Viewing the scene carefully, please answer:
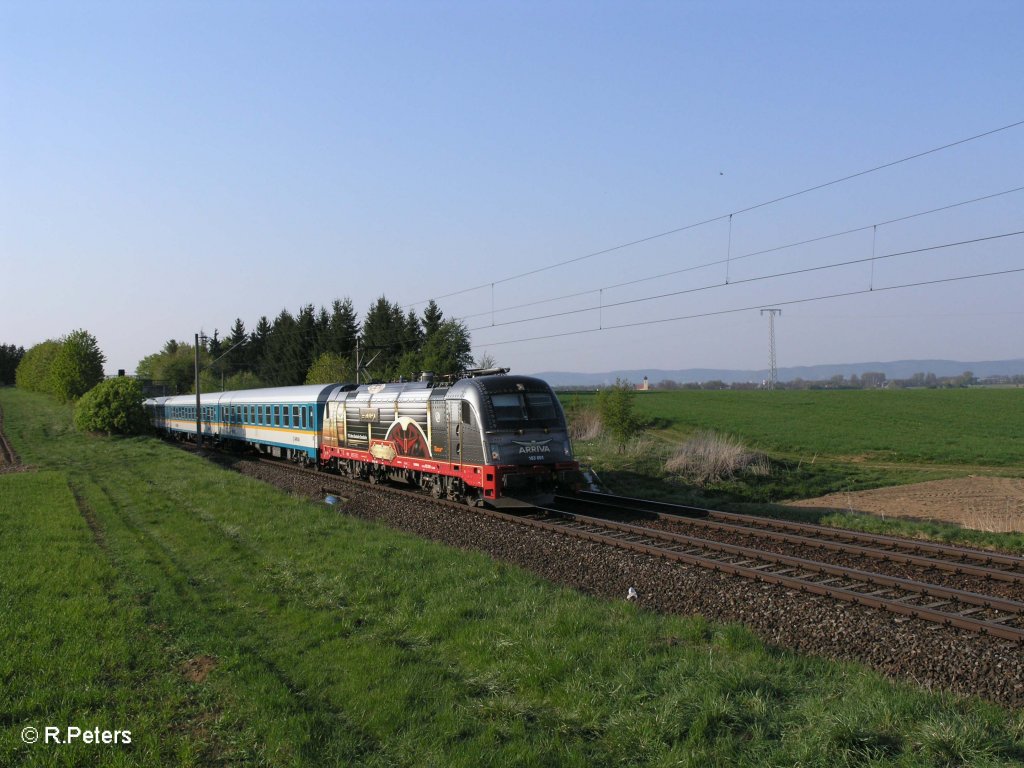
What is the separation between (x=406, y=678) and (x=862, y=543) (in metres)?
9.77

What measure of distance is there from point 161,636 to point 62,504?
11617mm

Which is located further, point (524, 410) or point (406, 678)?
point (524, 410)

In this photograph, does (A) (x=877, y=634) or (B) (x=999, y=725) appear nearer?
(B) (x=999, y=725)

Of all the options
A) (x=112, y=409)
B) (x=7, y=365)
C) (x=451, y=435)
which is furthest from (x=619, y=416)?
(x=7, y=365)

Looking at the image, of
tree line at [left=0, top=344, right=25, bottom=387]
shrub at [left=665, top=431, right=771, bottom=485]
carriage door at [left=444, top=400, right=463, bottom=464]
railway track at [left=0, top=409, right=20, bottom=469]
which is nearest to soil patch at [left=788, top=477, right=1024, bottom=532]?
shrub at [left=665, top=431, right=771, bottom=485]

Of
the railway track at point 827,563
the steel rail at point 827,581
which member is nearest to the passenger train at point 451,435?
the railway track at point 827,563

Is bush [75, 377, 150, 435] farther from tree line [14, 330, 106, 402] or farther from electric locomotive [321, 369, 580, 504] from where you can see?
electric locomotive [321, 369, 580, 504]

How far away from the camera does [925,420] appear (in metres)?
55.6

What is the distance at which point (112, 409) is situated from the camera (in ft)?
128

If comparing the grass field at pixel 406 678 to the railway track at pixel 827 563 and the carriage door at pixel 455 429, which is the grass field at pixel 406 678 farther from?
the carriage door at pixel 455 429

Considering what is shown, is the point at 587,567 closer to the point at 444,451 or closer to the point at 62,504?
the point at 444,451

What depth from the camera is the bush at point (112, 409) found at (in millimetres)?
39125

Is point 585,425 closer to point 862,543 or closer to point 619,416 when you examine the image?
point 619,416

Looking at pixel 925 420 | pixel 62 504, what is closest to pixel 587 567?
pixel 62 504
